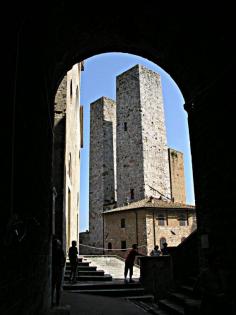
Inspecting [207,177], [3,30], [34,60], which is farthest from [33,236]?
[207,177]

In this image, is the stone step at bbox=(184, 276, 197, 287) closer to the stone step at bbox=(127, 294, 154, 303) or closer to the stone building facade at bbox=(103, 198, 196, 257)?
the stone step at bbox=(127, 294, 154, 303)

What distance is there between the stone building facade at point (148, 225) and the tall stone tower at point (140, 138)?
2275 millimetres

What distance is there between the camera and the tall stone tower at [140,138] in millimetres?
26042

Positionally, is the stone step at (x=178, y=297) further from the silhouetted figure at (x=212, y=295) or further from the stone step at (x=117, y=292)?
the silhouetted figure at (x=212, y=295)

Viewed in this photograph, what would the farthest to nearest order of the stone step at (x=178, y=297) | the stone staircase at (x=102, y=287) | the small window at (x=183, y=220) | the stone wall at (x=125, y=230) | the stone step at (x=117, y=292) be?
the small window at (x=183, y=220), the stone wall at (x=125, y=230), the stone staircase at (x=102, y=287), the stone step at (x=117, y=292), the stone step at (x=178, y=297)

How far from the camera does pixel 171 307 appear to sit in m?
6.54

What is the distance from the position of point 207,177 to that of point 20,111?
4405mm

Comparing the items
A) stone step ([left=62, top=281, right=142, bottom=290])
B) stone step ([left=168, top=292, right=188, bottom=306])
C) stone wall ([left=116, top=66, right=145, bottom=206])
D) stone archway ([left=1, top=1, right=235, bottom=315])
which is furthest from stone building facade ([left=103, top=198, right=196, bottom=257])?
stone archway ([left=1, top=1, right=235, bottom=315])

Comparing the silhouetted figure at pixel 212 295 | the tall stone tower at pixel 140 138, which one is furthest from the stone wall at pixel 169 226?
the silhouetted figure at pixel 212 295

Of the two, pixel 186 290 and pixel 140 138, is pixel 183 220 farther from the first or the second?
pixel 186 290

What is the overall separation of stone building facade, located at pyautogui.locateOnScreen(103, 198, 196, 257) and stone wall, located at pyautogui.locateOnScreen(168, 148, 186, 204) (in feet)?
18.8

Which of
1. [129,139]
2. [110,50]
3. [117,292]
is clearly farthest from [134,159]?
[110,50]

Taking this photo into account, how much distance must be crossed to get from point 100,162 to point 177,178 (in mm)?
8015

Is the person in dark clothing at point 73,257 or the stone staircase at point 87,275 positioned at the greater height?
the person in dark clothing at point 73,257
